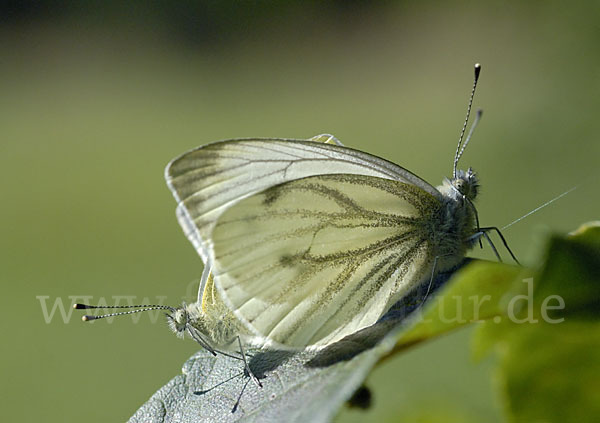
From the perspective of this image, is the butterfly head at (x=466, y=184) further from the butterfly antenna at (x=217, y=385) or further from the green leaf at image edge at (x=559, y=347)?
the green leaf at image edge at (x=559, y=347)

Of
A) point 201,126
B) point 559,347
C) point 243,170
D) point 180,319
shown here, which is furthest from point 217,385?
point 201,126

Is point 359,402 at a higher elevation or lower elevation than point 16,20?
lower

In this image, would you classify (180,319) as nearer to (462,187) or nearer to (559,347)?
(462,187)

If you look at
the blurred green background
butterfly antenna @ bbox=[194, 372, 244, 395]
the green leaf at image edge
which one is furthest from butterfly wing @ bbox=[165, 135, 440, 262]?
the green leaf at image edge

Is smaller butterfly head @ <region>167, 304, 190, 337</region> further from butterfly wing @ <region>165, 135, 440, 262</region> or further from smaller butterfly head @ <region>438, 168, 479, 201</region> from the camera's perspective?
smaller butterfly head @ <region>438, 168, 479, 201</region>

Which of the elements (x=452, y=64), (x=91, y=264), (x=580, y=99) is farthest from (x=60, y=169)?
(x=580, y=99)

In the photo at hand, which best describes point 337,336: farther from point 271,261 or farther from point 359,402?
point 359,402
